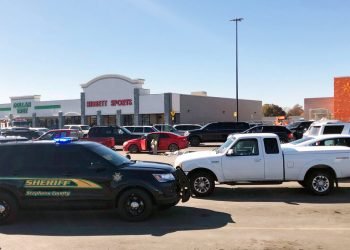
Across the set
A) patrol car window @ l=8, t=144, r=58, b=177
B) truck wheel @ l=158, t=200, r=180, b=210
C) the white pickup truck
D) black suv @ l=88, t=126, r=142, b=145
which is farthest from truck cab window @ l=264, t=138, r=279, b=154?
black suv @ l=88, t=126, r=142, b=145

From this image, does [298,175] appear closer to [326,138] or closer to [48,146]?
[326,138]

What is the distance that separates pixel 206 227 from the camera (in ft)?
27.8

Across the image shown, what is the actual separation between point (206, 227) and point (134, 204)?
1522mm

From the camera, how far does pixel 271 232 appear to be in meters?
8.02

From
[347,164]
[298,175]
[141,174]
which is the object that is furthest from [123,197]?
[347,164]

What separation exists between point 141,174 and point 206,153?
12.2 feet

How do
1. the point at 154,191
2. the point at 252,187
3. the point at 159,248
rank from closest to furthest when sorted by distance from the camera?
the point at 159,248 → the point at 154,191 → the point at 252,187

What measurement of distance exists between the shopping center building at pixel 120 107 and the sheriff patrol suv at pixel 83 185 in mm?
47756

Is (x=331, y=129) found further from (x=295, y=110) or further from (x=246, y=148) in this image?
(x=295, y=110)

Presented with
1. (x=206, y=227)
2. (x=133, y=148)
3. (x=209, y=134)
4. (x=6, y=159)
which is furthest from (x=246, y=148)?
(x=209, y=134)

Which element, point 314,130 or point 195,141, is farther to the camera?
point 195,141

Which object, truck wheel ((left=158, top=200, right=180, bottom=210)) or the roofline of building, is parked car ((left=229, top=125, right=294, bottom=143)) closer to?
truck wheel ((left=158, top=200, right=180, bottom=210))

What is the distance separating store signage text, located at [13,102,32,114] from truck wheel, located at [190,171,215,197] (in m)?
67.5

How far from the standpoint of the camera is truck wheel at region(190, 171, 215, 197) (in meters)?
11.9
